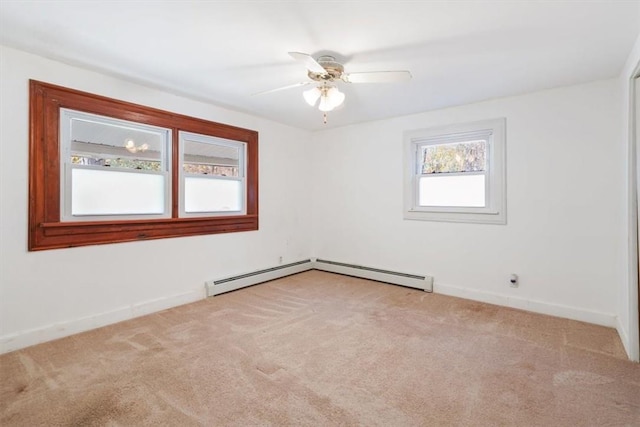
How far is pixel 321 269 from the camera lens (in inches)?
212

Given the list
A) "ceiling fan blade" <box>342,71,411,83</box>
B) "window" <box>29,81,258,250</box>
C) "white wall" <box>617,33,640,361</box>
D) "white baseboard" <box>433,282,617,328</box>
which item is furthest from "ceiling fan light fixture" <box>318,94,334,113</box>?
"white baseboard" <box>433,282,617,328</box>

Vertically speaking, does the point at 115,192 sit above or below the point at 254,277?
above

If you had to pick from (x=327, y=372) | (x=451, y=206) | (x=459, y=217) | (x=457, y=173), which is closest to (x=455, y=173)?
(x=457, y=173)

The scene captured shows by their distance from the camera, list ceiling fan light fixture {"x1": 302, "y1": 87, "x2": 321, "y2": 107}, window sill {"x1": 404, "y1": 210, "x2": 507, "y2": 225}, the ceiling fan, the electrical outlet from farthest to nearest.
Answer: window sill {"x1": 404, "y1": 210, "x2": 507, "y2": 225} → the electrical outlet → ceiling fan light fixture {"x1": 302, "y1": 87, "x2": 321, "y2": 107} → the ceiling fan

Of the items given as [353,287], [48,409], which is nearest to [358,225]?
[353,287]

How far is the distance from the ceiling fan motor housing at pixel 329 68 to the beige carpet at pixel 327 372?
7.52 feet

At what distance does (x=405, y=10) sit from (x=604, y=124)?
2570 millimetres

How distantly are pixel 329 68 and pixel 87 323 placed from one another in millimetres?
3212

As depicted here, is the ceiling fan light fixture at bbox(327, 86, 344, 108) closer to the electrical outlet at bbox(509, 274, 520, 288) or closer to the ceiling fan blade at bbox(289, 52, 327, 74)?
the ceiling fan blade at bbox(289, 52, 327, 74)

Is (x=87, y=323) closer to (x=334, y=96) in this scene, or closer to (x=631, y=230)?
(x=334, y=96)

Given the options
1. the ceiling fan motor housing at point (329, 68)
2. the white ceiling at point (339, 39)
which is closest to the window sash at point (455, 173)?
the white ceiling at point (339, 39)

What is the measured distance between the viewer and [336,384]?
208cm

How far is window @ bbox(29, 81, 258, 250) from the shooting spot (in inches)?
107

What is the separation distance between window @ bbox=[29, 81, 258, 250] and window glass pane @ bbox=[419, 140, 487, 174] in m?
2.49
